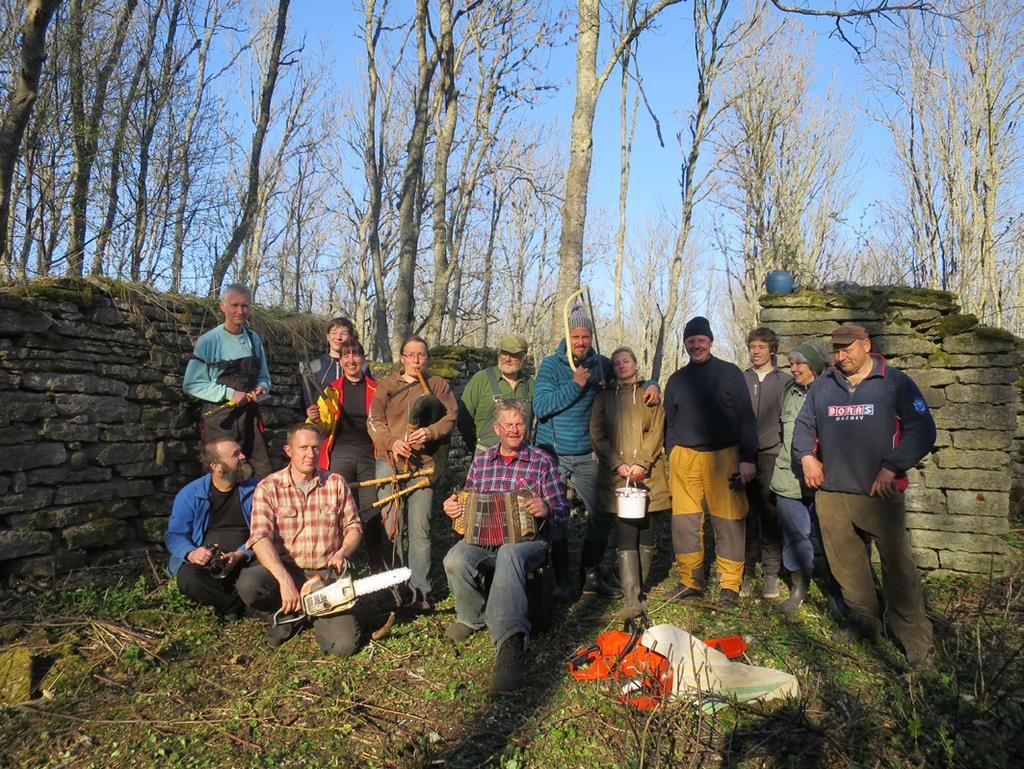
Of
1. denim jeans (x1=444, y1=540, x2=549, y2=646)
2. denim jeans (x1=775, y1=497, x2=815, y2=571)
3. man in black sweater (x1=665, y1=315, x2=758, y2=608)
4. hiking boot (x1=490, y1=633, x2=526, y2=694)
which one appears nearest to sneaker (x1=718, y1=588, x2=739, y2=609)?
man in black sweater (x1=665, y1=315, x2=758, y2=608)

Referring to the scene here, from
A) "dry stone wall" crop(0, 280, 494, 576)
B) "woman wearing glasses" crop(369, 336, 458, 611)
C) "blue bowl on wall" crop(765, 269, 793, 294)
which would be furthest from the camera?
"blue bowl on wall" crop(765, 269, 793, 294)

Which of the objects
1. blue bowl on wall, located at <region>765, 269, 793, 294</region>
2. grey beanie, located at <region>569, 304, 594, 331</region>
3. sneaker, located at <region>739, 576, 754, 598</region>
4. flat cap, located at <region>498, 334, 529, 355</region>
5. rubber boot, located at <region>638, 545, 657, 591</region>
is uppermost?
blue bowl on wall, located at <region>765, 269, 793, 294</region>

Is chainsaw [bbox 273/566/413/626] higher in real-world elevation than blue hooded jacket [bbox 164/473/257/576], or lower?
lower

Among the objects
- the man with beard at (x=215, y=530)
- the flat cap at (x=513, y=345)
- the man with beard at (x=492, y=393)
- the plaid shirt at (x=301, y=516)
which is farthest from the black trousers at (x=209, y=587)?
the flat cap at (x=513, y=345)

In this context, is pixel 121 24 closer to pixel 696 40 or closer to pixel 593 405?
pixel 593 405

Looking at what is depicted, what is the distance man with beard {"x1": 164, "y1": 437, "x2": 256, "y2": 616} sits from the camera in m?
4.25

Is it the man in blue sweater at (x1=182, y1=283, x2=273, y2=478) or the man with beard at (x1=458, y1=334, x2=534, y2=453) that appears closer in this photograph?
the man in blue sweater at (x1=182, y1=283, x2=273, y2=478)

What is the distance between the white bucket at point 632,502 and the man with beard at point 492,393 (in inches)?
33.9

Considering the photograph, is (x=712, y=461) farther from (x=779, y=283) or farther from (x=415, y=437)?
(x=779, y=283)

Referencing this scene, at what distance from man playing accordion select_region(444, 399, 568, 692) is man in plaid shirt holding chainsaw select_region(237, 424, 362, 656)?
65 cm

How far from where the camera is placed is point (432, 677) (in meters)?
3.79

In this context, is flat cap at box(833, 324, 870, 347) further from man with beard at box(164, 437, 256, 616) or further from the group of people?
man with beard at box(164, 437, 256, 616)

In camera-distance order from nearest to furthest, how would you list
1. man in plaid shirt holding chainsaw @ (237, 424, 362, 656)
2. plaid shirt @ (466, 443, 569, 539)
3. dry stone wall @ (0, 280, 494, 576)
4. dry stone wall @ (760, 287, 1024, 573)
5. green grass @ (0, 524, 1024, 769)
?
green grass @ (0, 524, 1024, 769)
man in plaid shirt holding chainsaw @ (237, 424, 362, 656)
plaid shirt @ (466, 443, 569, 539)
dry stone wall @ (0, 280, 494, 576)
dry stone wall @ (760, 287, 1024, 573)

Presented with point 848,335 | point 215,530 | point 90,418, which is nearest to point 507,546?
point 215,530
